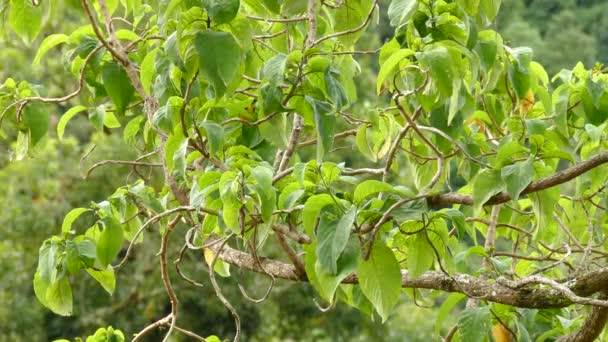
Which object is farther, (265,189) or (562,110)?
(562,110)

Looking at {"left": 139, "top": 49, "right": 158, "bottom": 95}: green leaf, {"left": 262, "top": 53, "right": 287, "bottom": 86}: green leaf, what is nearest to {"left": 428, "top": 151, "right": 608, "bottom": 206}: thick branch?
{"left": 262, "top": 53, "right": 287, "bottom": 86}: green leaf

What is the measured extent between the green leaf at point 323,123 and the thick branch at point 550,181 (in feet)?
0.44

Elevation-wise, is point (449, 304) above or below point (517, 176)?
below

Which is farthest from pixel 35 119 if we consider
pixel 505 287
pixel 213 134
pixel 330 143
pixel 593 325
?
pixel 593 325

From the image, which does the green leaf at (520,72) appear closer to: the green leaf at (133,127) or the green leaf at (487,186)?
the green leaf at (487,186)

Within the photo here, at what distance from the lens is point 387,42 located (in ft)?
4.32

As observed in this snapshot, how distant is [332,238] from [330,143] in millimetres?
171

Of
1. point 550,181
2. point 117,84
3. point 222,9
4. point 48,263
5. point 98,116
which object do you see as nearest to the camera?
point 222,9

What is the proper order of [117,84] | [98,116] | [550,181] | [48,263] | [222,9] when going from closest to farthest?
1. [222,9]
2. [550,181]
3. [48,263]
4. [117,84]
5. [98,116]

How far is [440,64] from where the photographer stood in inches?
46.2

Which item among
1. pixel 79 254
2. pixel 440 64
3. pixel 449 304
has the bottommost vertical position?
pixel 449 304

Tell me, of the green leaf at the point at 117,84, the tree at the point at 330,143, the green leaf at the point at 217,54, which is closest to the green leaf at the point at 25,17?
the tree at the point at 330,143

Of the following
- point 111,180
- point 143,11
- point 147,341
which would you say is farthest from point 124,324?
point 143,11

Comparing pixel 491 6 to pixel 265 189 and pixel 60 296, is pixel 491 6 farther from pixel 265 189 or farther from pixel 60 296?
pixel 60 296
